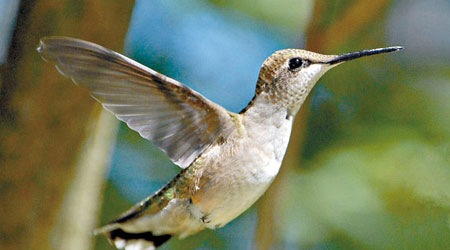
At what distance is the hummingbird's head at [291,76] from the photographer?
62.6 inches

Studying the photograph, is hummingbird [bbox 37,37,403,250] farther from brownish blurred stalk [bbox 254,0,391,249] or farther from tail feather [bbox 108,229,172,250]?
brownish blurred stalk [bbox 254,0,391,249]

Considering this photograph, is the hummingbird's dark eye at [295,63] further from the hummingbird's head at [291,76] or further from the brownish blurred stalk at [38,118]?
the brownish blurred stalk at [38,118]

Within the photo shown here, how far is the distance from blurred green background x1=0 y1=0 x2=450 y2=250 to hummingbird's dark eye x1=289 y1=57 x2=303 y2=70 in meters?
0.74

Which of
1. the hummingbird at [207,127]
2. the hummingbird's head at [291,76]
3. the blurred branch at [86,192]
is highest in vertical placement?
the hummingbird's head at [291,76]

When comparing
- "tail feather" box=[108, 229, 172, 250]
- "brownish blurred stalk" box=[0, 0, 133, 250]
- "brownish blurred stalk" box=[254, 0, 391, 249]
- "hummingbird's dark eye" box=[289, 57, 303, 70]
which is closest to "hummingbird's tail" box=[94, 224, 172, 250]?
"tail feather" box=[108, 229, 172, 250]

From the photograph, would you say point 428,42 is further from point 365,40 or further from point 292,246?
point 292,246

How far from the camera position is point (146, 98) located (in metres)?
1.61

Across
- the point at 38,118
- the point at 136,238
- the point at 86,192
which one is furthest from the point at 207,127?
the point at 86,192

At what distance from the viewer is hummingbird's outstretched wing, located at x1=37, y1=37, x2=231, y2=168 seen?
142 cm

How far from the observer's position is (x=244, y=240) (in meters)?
3.49

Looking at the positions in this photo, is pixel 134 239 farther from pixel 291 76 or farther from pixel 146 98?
pixel 291 76

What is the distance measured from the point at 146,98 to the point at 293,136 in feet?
3.41

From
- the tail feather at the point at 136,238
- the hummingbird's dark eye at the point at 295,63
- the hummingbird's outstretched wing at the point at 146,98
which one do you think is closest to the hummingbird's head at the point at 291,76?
the hummingbird's dark eye at the point at 295,63

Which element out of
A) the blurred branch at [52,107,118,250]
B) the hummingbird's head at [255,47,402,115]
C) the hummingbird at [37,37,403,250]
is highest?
the hummingbird's head at [255,47,402,115]
